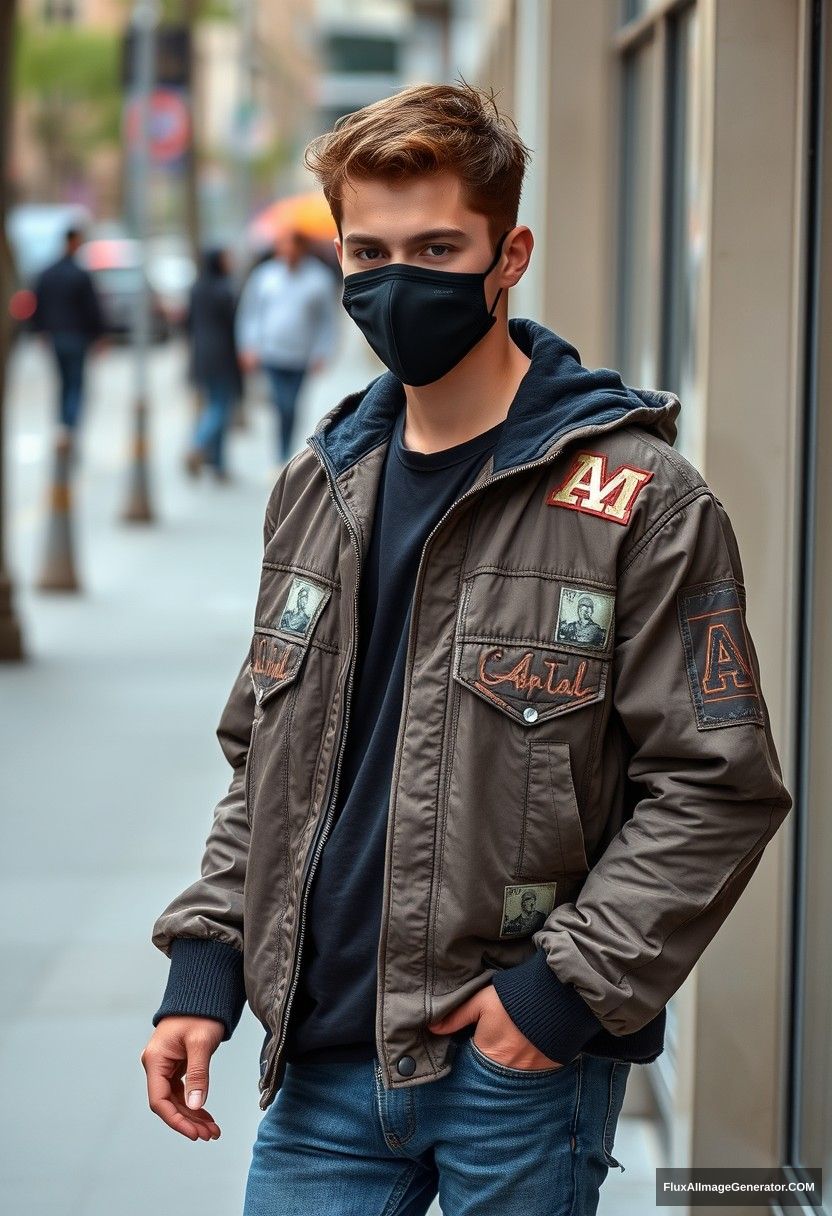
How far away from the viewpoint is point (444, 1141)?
85.0 inches

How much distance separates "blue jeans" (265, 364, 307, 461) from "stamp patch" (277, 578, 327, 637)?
1351cm

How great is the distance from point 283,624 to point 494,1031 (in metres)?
0.58

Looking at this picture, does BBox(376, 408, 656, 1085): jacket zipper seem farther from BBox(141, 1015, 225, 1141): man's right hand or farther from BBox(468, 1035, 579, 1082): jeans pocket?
BBox(141, 1015, 225, 1141): man's right hand

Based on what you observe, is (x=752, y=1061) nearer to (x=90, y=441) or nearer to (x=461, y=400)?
(x=461, y=400)

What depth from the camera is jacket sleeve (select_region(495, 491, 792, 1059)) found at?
202 cm

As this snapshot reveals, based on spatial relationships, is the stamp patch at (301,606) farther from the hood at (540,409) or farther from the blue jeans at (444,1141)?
the blue jeans at (444,1141)

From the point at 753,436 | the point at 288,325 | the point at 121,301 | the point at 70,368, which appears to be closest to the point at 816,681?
the point at 753,436

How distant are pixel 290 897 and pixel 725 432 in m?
1.54

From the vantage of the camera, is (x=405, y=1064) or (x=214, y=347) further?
(x=214, y=347)

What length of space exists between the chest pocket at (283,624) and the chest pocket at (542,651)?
0.80 feet

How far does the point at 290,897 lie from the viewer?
7.34ft

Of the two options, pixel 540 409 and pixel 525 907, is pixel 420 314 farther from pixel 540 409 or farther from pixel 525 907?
pixel 525 907

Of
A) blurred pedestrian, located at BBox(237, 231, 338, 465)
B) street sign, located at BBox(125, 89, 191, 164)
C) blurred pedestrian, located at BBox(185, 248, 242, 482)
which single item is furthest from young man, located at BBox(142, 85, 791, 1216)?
street sign, located at BBox(125, 89, 191, 164)

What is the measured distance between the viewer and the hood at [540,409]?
2133 millimetres
